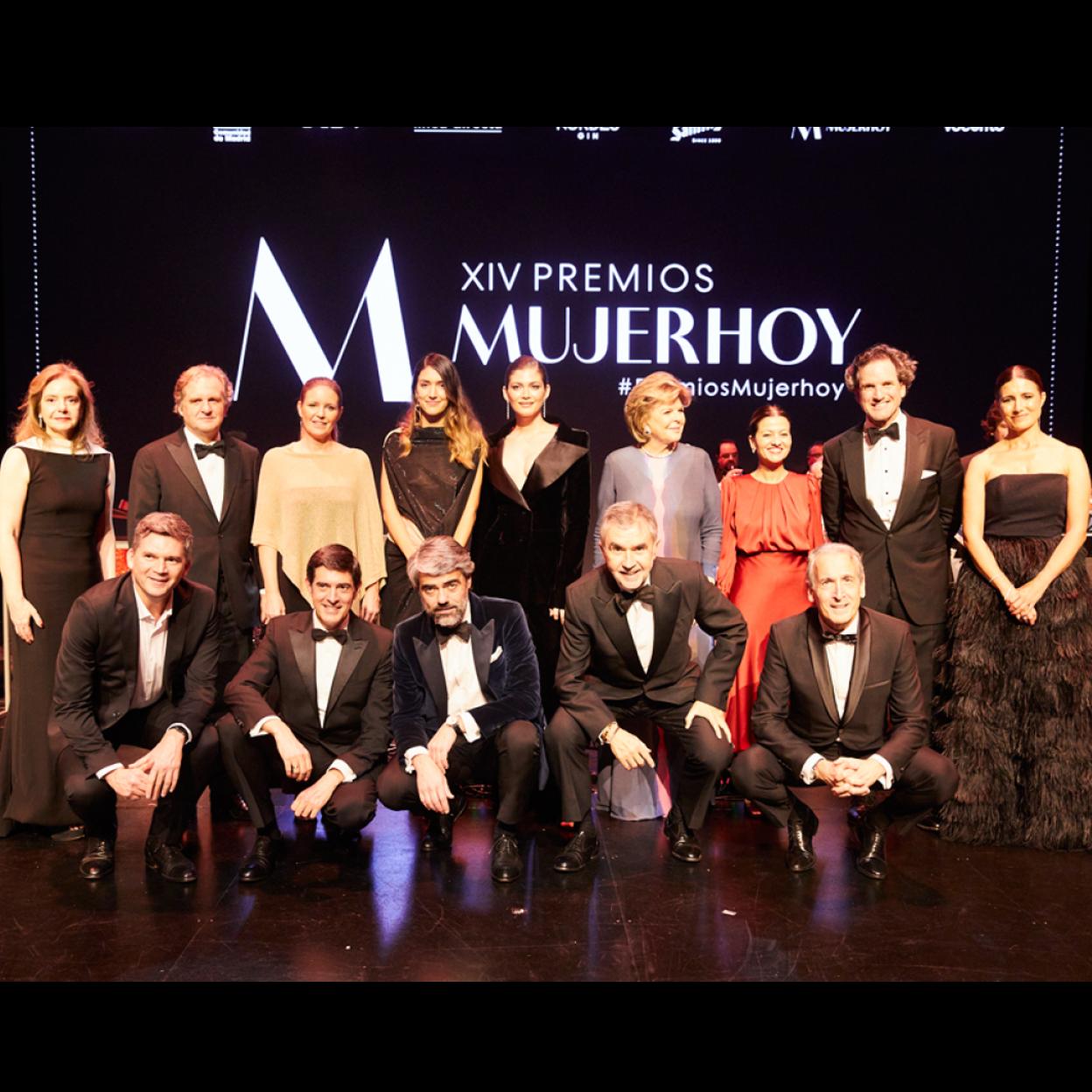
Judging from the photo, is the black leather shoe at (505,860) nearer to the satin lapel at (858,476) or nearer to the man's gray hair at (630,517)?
the man's gray hair at (630,517)

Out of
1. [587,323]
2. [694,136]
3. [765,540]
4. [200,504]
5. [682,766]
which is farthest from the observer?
[587,323]

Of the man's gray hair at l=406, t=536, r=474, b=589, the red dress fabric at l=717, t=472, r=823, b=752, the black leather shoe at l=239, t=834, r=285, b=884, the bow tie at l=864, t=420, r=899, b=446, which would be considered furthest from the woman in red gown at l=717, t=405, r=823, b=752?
the black leather shoe at l=239, t=834, r=285, b=884

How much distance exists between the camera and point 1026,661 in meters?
3.54

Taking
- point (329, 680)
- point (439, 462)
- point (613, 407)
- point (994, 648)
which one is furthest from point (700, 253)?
point (329, 680)

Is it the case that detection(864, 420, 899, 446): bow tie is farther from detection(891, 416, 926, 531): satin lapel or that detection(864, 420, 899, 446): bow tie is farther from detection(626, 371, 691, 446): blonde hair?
detection(626, 371, 691, 446): blonde hair

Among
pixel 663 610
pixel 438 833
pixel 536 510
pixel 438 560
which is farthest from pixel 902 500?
pixel 438 833

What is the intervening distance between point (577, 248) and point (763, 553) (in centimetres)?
303

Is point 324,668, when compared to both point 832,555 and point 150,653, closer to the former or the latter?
point 150,653

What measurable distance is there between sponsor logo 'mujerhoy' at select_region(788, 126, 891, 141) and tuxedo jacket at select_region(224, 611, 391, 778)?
14.6ft

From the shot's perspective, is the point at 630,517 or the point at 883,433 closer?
the point at 630,517

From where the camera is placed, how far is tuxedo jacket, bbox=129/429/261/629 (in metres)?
3.69

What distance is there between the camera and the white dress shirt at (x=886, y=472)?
3734 millimetres

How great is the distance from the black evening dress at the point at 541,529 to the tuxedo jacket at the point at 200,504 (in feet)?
3.03

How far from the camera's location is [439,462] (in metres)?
4.02
